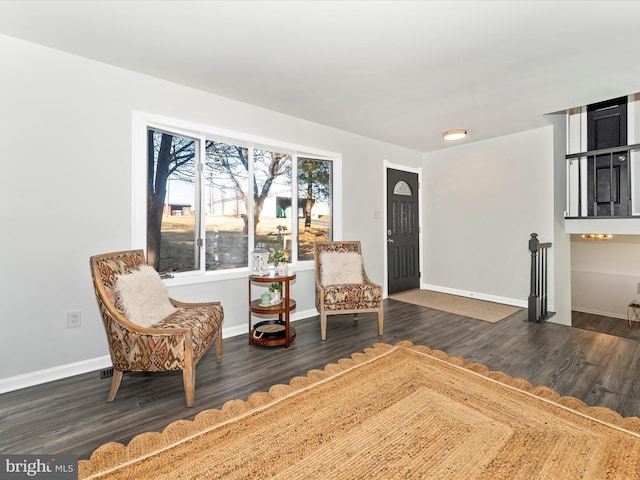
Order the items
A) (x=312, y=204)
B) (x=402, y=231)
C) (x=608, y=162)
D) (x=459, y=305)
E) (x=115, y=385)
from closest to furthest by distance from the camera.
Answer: (x=115, y=385)
(x=608, y=162)
(x=312, y=204)
(x=459, y=305)
(x=402, y=231)

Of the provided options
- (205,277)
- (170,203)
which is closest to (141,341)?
(205,277)

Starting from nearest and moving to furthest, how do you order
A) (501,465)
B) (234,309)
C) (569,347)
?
(501,465) → (569,347) → (234,309)

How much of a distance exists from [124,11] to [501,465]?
333 centimetres

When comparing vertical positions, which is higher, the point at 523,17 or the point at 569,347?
the point at 523,17

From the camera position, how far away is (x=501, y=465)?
5.03 feet

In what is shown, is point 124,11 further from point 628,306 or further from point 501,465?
point 628,306

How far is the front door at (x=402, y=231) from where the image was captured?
203 inches

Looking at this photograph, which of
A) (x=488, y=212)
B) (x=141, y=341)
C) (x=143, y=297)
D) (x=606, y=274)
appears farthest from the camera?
(x=606, y=274)

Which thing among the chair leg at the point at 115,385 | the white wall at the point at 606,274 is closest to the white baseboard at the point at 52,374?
the chair leg at the point at 115,385

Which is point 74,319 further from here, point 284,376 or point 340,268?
point 340,268

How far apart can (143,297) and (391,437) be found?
189 cm

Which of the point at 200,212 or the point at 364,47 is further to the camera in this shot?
the point at 200,212

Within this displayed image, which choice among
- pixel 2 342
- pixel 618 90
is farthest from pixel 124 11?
pixel 618 90

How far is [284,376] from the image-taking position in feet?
8.05
